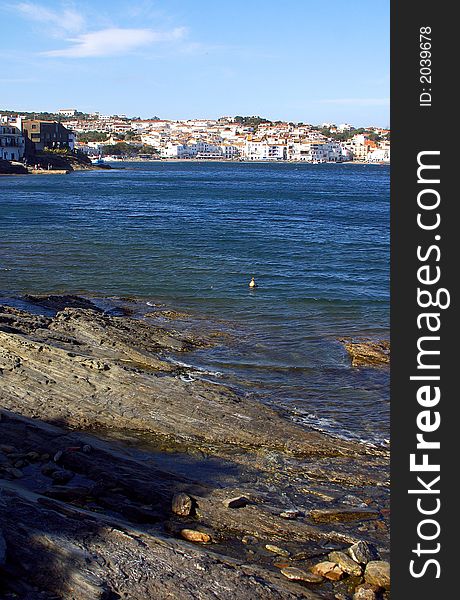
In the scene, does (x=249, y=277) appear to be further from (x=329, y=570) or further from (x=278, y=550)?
(x=329, y=570)

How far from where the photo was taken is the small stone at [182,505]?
29.2 ft

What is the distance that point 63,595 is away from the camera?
650 cm

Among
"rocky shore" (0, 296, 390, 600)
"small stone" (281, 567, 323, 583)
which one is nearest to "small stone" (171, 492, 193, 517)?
"rocky shore" (0, 296, 390, 600)

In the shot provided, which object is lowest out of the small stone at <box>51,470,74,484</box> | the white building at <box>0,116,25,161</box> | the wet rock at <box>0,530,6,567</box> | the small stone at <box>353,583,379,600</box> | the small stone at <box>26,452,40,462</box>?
the small stone at <box>353,583,379,600</box>

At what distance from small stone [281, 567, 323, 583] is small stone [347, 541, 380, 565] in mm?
561

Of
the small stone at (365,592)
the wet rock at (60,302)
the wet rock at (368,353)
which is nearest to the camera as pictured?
the small stone at (365,592)

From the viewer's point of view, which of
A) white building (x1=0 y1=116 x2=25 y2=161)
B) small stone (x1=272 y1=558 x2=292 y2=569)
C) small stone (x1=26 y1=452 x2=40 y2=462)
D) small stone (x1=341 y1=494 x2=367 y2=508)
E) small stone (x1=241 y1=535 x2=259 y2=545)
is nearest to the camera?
small stone (x1=272 y1=558 x2=292 y2=569)

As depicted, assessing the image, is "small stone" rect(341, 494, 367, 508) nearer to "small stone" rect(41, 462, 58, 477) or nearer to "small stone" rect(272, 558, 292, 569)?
"small stone" rect(272, 558, 292, 569)

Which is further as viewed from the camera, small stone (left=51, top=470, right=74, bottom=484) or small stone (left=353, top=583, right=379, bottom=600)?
small stone (left=51, top=470, right=74, bottom=484)

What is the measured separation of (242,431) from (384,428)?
2.74m

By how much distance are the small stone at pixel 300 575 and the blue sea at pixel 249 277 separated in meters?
4.93

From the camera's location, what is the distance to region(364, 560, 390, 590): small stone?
757 centimetres

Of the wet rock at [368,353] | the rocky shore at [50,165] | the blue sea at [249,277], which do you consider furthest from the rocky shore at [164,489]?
the rocky shore at [50,165]

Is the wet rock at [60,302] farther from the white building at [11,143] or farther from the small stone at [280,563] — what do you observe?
the white building at [11,143]
